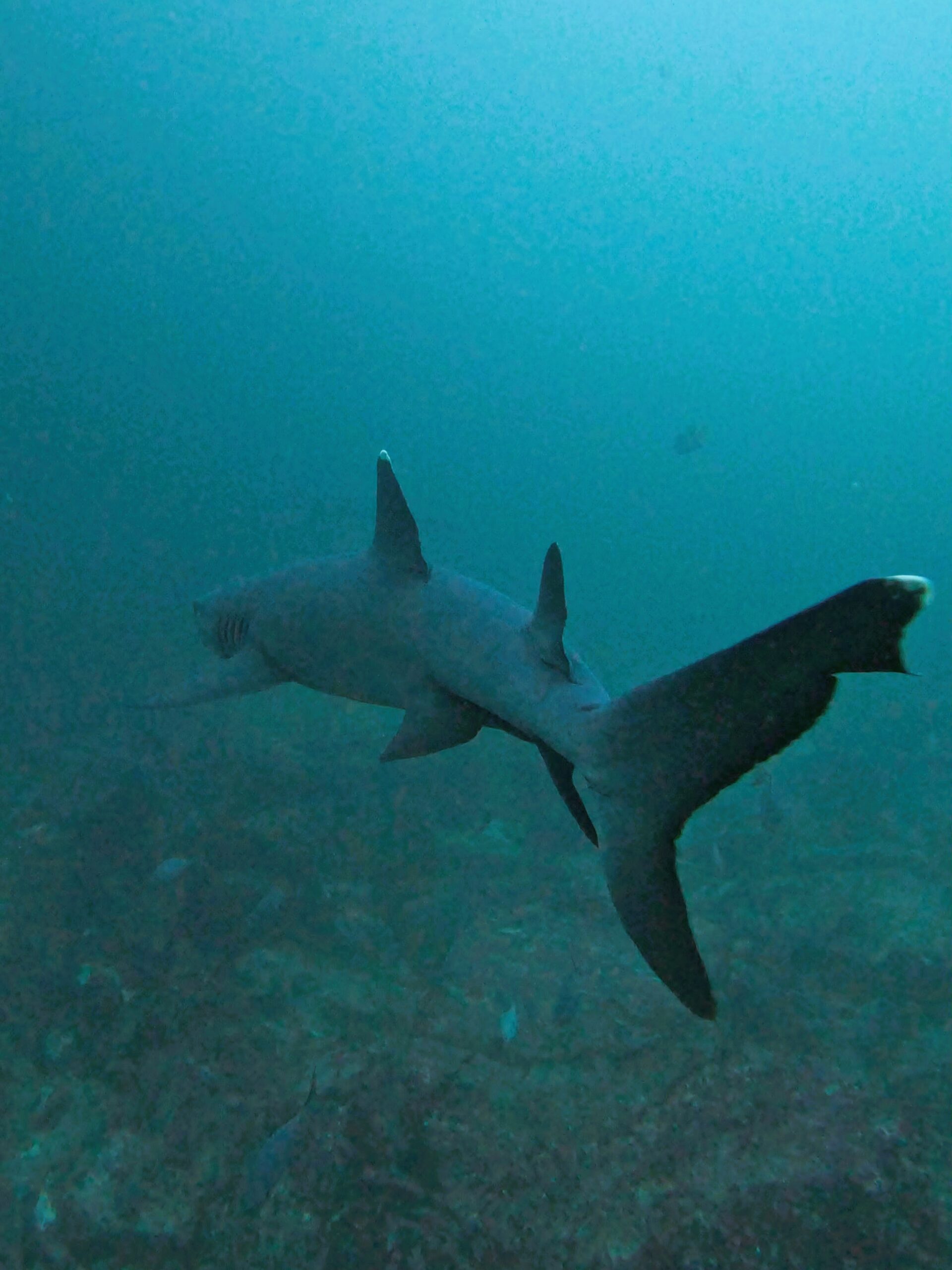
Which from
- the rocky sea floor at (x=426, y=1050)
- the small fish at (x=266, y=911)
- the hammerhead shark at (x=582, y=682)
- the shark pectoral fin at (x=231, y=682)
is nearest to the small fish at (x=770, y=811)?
the rocky sea floor at (x=426, y=1050)

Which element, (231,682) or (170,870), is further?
(170,870)

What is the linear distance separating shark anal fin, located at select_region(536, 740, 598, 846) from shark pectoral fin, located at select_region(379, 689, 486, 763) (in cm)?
45

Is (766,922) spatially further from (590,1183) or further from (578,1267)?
(578,1267)

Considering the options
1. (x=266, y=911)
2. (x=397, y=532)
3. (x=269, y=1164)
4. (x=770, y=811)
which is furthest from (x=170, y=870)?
(x=770, y=811)

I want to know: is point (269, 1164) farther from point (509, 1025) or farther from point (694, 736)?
point (694, 736)

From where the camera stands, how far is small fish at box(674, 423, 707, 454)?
19.2 meters

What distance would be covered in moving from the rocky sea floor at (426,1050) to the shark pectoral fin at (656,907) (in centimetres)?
247

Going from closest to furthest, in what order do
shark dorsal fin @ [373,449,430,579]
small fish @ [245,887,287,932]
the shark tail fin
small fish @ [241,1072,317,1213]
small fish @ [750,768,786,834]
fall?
1. the shark tail fin
2. shark dorsal fin @ [373,449,430,579]
3. small fish @ [241,1072,317,1213]
4. small fish @ [245,887,287,932]
5. small fish @ [750,768,786,834]

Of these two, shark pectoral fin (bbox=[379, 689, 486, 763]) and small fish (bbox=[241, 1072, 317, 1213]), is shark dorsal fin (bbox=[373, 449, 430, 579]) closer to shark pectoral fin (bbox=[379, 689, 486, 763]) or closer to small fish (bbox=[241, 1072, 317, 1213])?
shark pectoral fin (bbox=[379, 689, 486, 763])

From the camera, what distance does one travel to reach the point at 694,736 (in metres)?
2.55

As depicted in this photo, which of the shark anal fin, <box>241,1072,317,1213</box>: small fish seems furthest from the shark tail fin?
<box>241,1072,317,1213</box>: small fish

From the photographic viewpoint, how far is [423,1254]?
4.04m

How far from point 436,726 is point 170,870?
577 centimetres

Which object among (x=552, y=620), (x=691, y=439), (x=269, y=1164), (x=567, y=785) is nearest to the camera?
(x=552, y=620)
